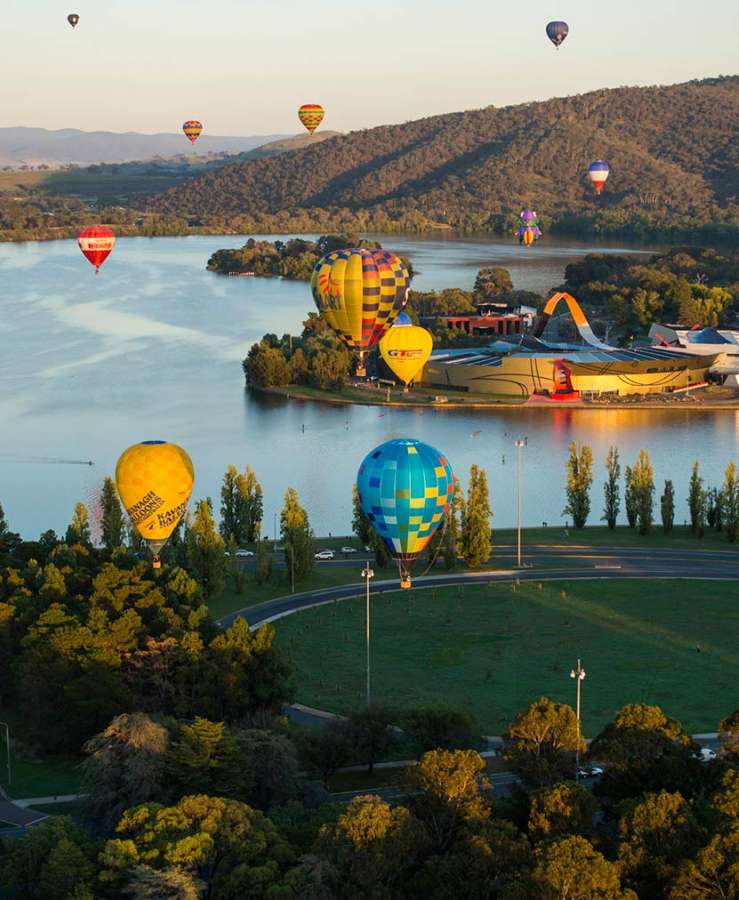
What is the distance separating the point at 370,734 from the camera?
109 feet

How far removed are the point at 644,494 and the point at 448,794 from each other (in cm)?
2875

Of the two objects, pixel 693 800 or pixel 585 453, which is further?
pixel 585 453

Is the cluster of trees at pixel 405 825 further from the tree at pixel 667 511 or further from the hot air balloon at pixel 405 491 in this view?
the tree at pixel 667 511

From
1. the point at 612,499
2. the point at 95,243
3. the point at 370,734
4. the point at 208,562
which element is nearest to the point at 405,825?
the point at 370,734

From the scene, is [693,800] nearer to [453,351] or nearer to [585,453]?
[585,453]

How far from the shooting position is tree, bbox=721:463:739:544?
53906mm

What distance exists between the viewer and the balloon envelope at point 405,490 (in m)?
45.3

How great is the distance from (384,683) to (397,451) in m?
7.86

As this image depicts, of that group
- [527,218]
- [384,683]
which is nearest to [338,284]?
[384,683]

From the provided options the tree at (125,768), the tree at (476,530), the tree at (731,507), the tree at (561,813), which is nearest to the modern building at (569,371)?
the tree at (731,507)

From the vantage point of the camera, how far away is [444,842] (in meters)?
27.5

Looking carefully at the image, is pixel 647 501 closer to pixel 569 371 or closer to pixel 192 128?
pixel 569 371

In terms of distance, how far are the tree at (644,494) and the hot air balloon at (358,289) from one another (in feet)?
76.7

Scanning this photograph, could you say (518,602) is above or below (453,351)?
below
